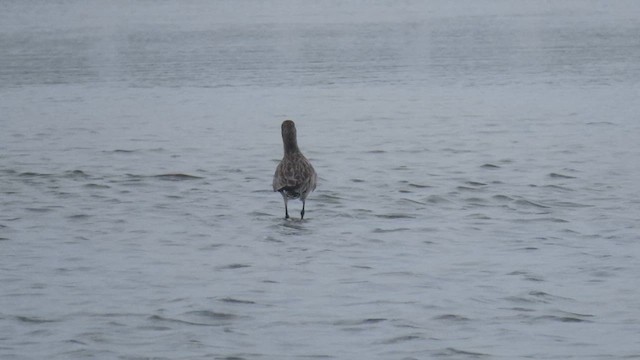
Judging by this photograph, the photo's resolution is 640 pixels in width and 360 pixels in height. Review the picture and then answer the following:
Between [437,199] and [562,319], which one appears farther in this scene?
[437,199]

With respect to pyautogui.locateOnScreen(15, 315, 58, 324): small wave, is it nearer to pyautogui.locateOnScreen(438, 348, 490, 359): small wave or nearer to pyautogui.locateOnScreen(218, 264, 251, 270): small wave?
pyautogui.locateOnScreen(218, 264, 251, 270): small wave

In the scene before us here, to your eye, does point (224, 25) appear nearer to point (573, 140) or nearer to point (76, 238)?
point (573, 140)

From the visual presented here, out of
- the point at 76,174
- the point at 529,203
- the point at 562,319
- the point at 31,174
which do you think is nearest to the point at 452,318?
the point at 562,319

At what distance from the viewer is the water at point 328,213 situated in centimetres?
966

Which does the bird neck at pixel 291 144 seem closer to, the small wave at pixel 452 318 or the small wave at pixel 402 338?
the small wave at pixel 452 318

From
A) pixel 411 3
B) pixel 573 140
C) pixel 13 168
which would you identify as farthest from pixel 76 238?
pixel 411 3

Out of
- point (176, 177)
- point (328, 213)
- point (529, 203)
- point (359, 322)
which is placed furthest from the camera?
point (176, 177)

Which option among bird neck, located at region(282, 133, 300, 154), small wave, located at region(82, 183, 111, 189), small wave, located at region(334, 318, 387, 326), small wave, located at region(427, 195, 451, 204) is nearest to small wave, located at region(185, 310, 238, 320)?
small wave, located at region(334, 318, 387, 326)

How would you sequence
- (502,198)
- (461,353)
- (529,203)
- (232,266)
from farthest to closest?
(502,198) < (529,203) < (232,266) < (461,353)

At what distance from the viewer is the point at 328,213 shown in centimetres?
1488

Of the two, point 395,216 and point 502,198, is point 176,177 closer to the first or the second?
point 395,216

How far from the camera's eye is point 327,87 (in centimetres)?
3173

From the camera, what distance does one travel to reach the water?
9.66m

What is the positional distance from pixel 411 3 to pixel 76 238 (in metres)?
84.2
